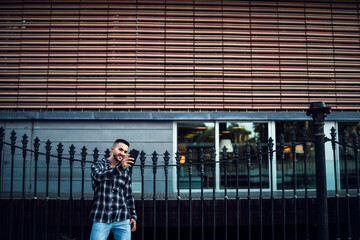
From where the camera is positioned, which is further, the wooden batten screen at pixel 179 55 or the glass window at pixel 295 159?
the wooden batten screen at pixel 179 55

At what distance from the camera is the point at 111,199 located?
3010 millimetres

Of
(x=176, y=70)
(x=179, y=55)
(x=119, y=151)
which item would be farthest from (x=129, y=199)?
(x=179, y=55)

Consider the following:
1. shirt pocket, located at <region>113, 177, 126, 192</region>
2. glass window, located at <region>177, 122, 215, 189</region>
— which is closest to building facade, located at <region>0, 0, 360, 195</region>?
glass window, located at <region>177, 122, 215, 189</region>

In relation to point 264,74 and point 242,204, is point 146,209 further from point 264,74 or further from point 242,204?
point 264,74

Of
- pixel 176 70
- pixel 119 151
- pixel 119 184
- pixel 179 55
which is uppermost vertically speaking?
pixel 179 55

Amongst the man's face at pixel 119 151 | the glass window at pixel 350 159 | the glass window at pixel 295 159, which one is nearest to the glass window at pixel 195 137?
the glass window at pixel 295 159

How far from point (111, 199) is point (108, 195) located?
6cm

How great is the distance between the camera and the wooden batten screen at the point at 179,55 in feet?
24.2

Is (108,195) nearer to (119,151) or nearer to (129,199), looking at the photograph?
(129,199)

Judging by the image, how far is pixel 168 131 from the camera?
7273 mm

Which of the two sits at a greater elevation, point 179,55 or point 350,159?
point 179,55

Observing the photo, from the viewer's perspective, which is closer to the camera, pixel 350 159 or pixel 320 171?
pixel 320 171

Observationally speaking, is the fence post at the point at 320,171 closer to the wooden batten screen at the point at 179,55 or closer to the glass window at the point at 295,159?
the glass window at the point at 295,159

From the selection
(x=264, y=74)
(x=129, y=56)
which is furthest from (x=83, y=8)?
(x=264, y=74)
